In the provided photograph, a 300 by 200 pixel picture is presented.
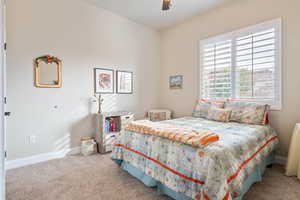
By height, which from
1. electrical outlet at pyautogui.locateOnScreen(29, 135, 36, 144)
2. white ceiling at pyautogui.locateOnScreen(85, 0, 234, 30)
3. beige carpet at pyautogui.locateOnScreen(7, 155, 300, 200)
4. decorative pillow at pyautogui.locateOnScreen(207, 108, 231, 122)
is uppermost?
white ceiling at pyautogui.locateOnScreen(85, 0, 234, 30)

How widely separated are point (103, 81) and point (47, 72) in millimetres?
1006

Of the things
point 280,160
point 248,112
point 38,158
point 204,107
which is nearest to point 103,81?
point 38,158

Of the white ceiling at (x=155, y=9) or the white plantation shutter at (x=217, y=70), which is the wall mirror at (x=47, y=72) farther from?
the white plantation shutter at (x=217, y=70)

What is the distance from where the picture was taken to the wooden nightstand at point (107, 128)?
3.01 meters

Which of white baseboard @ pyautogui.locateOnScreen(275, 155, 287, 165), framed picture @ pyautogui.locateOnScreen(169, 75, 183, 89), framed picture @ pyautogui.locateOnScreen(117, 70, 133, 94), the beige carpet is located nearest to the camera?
the beige carpet

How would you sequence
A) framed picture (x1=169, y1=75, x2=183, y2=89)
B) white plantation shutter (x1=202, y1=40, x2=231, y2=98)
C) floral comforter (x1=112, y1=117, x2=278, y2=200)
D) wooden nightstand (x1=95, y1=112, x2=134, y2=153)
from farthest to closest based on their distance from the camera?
framed picture (x1=169, y1=75, x2=183, y2=89), white plantation shutter (x1=202, y1=40, x2=231, y2=98), wooden nightstand (x1=95, y1=112, x2=134, y2=153), floral comforter (x1=112, y1=117, x2=278, y2=200)

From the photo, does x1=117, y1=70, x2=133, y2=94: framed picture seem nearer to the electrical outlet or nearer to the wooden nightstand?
the wooden nightstand

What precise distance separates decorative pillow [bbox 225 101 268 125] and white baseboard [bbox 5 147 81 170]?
2960mm

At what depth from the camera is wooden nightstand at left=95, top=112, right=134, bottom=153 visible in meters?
3.01

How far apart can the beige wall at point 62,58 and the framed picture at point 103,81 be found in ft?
0.35

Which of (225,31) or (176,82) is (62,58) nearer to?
(176,82)

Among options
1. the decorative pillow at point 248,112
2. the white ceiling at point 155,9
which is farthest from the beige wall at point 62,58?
the decorative pillow at point 248,112

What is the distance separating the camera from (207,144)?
1467 millimetres

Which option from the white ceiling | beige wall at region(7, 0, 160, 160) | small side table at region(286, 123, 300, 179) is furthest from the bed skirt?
the white ceiling
